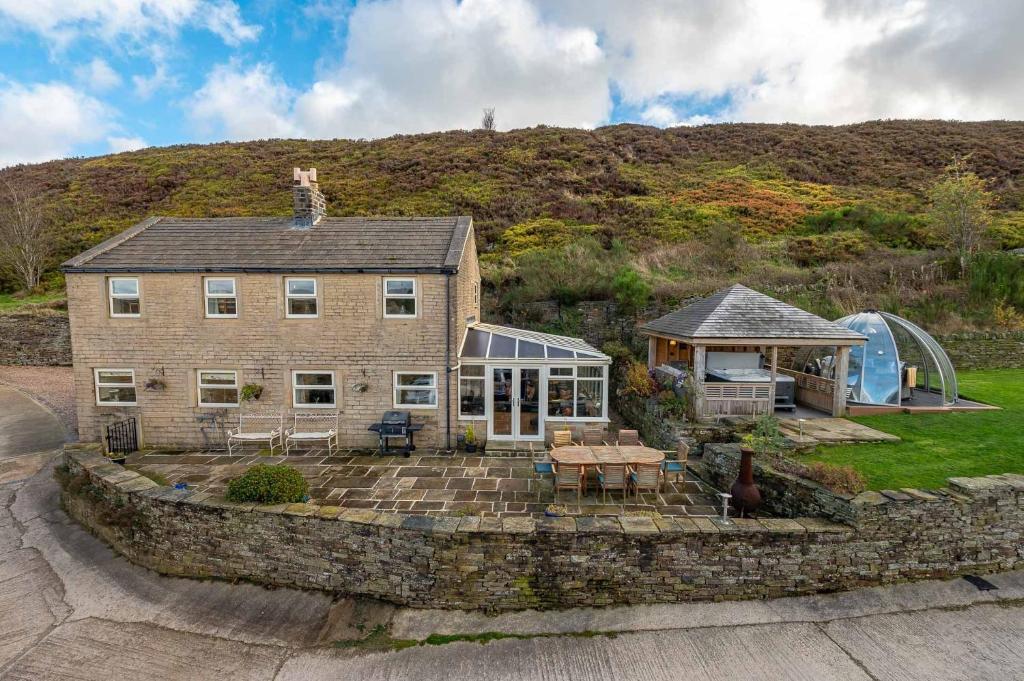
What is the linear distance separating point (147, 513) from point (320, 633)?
443 cm

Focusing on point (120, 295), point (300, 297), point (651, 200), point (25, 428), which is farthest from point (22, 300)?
point (651, 200)

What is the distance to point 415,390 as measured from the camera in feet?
38.1

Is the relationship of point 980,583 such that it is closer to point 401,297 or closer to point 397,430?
point 397,430

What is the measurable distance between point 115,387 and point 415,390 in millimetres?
8165

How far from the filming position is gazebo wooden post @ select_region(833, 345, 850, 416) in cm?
1188

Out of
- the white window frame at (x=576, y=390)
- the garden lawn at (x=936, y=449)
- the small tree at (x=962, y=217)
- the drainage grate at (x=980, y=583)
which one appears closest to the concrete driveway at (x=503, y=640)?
the drainage grate at (x=980, y=583)

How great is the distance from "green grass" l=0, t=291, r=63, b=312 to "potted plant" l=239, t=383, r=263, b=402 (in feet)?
79.9

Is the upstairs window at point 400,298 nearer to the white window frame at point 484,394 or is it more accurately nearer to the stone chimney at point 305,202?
the white window frame at point 484,394

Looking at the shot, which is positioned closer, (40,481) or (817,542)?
(817,542)

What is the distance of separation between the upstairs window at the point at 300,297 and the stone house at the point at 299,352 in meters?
0.03

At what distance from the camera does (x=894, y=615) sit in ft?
21.8

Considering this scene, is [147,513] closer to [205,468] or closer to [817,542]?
[205,468]

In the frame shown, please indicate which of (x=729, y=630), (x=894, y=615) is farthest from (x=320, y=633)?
(x=894, y=615)

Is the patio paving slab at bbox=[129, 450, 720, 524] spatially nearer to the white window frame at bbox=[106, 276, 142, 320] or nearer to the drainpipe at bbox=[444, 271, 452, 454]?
the drainpipe at bbox=[444, 271, 452, 454]
